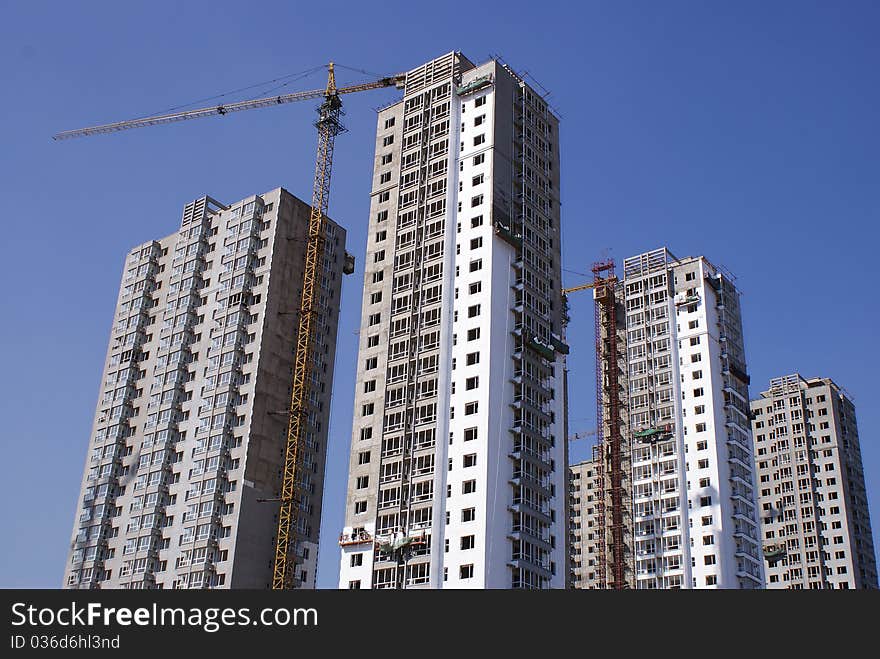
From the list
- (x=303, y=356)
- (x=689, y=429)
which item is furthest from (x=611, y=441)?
(x=303, y=356)

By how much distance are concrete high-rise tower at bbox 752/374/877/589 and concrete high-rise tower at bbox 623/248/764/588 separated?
3143cm

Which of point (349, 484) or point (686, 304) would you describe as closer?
point (349, 484)

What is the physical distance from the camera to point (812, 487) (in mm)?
172000

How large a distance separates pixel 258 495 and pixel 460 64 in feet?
185

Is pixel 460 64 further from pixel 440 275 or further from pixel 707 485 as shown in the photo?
pixel 707 485

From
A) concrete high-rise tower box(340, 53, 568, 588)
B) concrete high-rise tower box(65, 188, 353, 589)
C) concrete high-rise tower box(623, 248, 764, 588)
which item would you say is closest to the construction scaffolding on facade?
concrete high-rise tower box(623, 248, 764, 588)

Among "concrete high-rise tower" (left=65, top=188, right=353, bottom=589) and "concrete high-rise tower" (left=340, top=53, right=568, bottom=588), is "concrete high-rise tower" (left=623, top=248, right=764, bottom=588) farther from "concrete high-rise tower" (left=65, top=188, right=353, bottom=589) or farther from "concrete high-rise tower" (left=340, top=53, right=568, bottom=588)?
"concrete high-rise tower" (left=65, top=188, right=353, bottom=589)

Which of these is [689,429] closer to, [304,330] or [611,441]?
[611,441]

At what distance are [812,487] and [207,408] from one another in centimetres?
10269

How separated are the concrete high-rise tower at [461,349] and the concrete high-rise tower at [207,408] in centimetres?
2091

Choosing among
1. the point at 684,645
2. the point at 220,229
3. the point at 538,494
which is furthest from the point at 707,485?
the point at 684,645

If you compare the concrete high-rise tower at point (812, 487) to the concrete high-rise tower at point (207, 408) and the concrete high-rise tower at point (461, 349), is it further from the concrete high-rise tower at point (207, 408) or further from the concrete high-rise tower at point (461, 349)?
the concrete high-rise tower at point (207, 408)

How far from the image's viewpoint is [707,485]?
5290 inches

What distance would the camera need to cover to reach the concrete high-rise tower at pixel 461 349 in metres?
97.6
